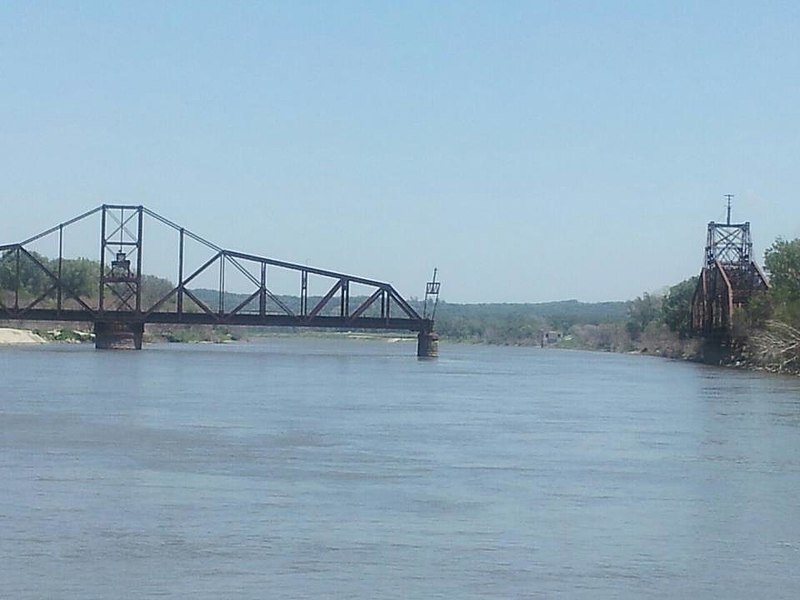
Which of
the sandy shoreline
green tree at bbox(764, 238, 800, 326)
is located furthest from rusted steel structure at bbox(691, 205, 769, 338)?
the sandy shoreline

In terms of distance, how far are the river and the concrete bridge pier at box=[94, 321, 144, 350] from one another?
72.5 m

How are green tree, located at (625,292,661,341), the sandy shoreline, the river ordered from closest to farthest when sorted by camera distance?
the river
the sandy shoreline
green tree, located at (625,292,661,341)

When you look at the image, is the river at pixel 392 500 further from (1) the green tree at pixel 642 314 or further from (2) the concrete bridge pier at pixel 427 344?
(1) the green tree at pixel 642 314

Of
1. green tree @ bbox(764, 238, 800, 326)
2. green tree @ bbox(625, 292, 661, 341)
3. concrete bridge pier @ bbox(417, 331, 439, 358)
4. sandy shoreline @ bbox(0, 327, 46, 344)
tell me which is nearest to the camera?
green tree @ bbox(764, 238, 800, 326)

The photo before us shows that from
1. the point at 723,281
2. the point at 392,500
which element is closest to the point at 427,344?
the point at 723,281

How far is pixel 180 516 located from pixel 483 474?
8.30m

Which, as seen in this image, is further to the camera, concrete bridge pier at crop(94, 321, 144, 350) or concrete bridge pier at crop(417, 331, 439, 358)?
concrete bridge pier at crop(94, 321, 144, 350)

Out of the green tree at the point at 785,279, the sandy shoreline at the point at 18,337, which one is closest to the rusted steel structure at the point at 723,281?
the green tree at the point at 785,279

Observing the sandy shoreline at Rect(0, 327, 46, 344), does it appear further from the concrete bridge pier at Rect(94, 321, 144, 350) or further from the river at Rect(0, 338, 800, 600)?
the river at Rect(0, 338, 800, 600)

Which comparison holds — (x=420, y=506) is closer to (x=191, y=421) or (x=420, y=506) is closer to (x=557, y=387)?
(x=191, y=421)

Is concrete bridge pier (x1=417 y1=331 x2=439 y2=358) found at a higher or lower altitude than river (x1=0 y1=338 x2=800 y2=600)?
higher

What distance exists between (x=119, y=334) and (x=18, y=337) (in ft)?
70.2

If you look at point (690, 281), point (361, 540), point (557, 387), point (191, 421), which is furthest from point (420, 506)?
point (690, 281)

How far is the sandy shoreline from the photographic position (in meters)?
139
